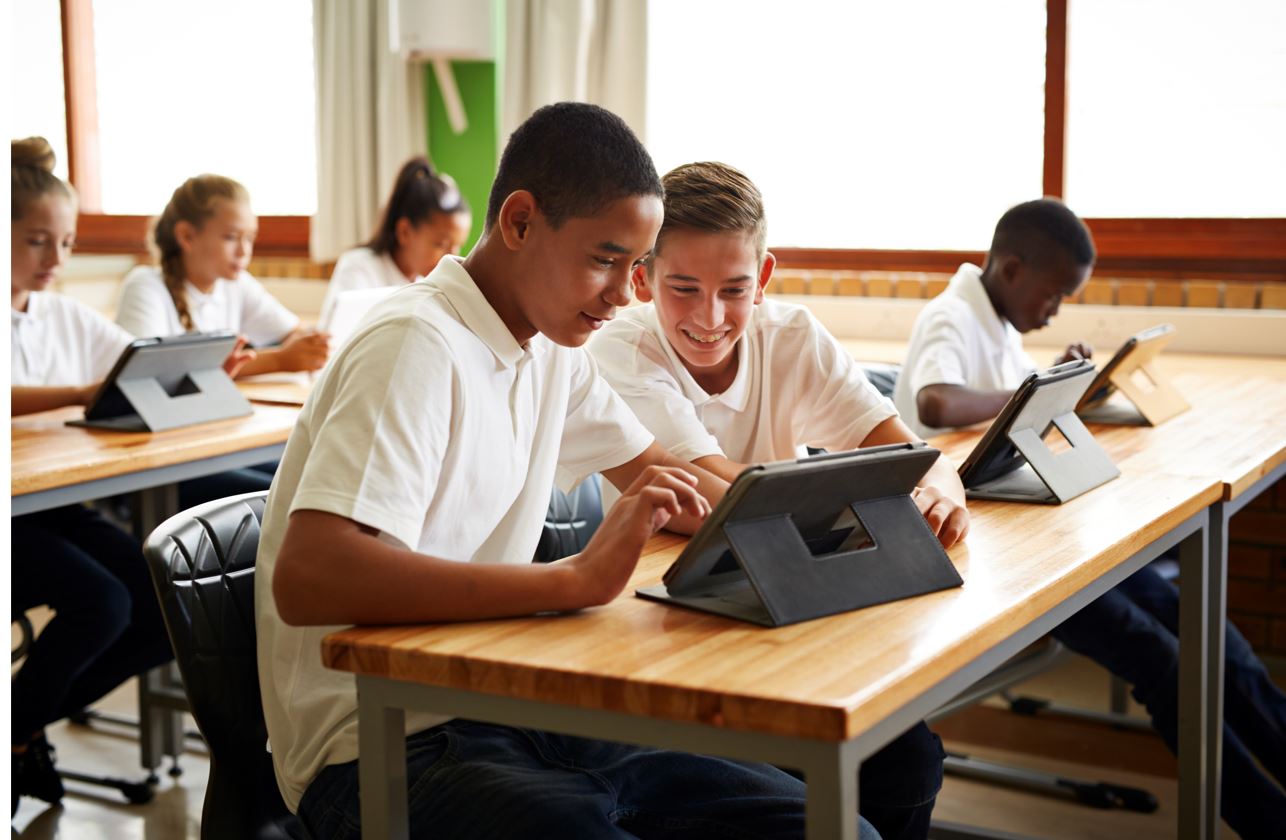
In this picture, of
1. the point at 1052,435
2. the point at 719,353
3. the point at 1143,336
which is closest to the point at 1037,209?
the point at 1143,336

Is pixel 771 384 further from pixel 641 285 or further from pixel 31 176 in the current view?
pixel 31 176

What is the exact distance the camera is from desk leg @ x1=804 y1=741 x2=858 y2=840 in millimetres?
1009

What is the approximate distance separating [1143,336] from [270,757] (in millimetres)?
1731

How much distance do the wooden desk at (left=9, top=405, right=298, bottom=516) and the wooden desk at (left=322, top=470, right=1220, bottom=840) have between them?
118 centimetres

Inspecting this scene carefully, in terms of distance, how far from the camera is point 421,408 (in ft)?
4.08

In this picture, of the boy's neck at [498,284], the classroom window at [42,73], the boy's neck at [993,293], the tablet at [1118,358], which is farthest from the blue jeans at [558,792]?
the classroom window at [42,73]

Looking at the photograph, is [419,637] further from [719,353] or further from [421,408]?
[719,353]

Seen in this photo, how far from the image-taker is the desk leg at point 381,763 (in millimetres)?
1181

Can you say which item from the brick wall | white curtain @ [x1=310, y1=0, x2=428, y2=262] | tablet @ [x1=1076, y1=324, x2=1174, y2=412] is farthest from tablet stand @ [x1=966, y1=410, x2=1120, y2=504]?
white curtain @ [x1=310, y1=0, x2=428, y2=262]

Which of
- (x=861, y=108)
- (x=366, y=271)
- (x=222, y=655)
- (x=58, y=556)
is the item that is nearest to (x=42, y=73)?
(x=366, y=271)

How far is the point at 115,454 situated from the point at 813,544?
1.43 m

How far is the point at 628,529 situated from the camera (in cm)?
121

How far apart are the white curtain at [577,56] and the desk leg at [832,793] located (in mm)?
3624

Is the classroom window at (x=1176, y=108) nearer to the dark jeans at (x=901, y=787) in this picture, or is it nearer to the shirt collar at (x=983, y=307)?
the shirt collar at (x=983, y=307)
